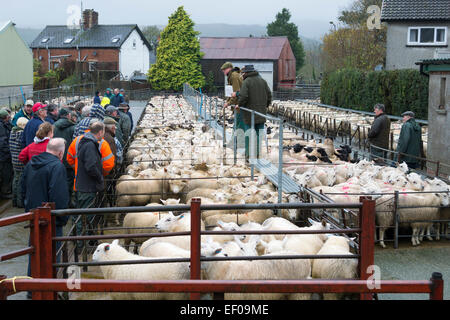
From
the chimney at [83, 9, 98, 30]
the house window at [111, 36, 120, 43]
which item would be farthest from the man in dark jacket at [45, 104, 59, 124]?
the chimney at [83, 9, 98, 30]

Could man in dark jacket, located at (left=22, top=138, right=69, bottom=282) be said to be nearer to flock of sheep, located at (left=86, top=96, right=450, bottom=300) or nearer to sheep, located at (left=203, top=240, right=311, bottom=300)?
flock of sheep, located at (left=86, top=96, right=450, bottom=300)

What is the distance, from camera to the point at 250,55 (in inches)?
2453

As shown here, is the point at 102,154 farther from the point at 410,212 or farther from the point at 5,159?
the point at 410,212

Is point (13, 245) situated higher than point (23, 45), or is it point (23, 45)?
point (23, 45)

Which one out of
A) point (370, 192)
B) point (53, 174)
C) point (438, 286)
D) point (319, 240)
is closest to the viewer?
point (438, 286)

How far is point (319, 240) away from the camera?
6.79 m

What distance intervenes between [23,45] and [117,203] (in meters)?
34.1

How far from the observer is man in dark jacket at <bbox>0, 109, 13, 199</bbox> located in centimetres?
1145

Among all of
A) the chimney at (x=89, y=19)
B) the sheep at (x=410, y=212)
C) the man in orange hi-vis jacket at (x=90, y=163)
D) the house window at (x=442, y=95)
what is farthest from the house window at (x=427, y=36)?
the chimney at (x=89, y=19)

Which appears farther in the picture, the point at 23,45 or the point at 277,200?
the point at 23,45

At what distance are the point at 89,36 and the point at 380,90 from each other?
144 ft
